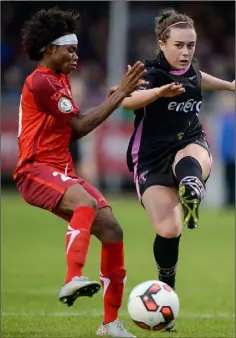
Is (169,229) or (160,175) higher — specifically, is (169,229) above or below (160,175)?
below

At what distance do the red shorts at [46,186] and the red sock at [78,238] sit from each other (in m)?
0.26

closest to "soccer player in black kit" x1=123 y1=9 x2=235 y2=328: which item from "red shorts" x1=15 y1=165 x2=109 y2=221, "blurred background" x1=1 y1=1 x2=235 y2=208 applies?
"red shorts" x1=15 y1=165 x2=109 y2=221

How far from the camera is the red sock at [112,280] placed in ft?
25.5

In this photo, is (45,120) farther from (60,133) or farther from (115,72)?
(115,72)

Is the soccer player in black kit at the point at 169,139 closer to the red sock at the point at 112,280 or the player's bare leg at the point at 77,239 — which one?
the red sock at the point at 112,280

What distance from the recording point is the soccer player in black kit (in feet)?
26.6

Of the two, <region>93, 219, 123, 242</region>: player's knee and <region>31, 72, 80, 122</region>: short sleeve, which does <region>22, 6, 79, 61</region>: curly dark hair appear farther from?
<region>93, 219, 123, 242</region>: player's knee

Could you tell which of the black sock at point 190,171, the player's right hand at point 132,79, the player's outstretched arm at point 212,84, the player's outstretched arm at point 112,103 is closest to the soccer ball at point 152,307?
the black sock at point 190,171

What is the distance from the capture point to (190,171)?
793 centimetres

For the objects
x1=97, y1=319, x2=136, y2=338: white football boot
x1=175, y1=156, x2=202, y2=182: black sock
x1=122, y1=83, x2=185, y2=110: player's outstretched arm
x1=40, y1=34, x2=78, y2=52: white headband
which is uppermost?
x1=40, y1=34, x2=78, y2=52: white headband

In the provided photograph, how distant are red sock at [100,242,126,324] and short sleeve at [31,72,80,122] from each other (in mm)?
1106

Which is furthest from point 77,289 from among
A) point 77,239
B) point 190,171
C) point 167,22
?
point 167,22

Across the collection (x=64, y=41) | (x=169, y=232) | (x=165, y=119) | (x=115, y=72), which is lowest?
(x=115, y=72)

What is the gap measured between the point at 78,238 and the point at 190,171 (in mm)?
1303
